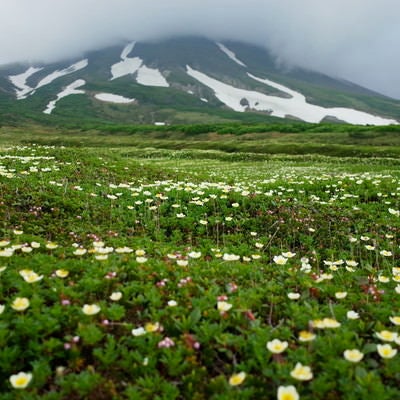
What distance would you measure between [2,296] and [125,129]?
132 m

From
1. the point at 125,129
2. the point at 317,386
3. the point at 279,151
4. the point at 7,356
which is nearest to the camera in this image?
the point at 317,386

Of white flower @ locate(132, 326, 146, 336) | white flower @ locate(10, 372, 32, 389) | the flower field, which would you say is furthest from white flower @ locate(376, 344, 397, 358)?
white flower @ locate(10, 372, 32, 389)

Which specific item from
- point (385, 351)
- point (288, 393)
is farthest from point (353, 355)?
point (288, 393)

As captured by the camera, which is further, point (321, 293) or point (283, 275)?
point (283, 275)

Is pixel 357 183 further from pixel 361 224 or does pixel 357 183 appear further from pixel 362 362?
pixel 362 362

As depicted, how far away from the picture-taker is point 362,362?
12.8ft

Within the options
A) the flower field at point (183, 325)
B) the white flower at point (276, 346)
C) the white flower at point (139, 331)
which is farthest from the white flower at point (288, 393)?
the white flower at point (139, 331)

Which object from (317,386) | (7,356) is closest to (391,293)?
(317,386)

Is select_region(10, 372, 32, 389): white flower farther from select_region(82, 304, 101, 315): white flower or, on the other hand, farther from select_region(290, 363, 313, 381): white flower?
select_region(290, 363, 313, 381): white flower

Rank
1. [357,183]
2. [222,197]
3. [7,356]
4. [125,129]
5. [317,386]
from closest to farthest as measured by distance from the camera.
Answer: [317,386]
[7,356]
[222,197]
[357,183]
[125,129]

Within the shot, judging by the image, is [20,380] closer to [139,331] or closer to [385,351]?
[139,331]

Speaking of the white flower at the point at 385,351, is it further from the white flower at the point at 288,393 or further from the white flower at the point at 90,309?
the white flower at the point at 90,309

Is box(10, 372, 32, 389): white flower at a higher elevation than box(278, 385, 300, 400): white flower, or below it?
below

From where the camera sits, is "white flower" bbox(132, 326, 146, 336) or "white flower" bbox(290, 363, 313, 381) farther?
"white flower" bbox(132, 326, 146, 336)
